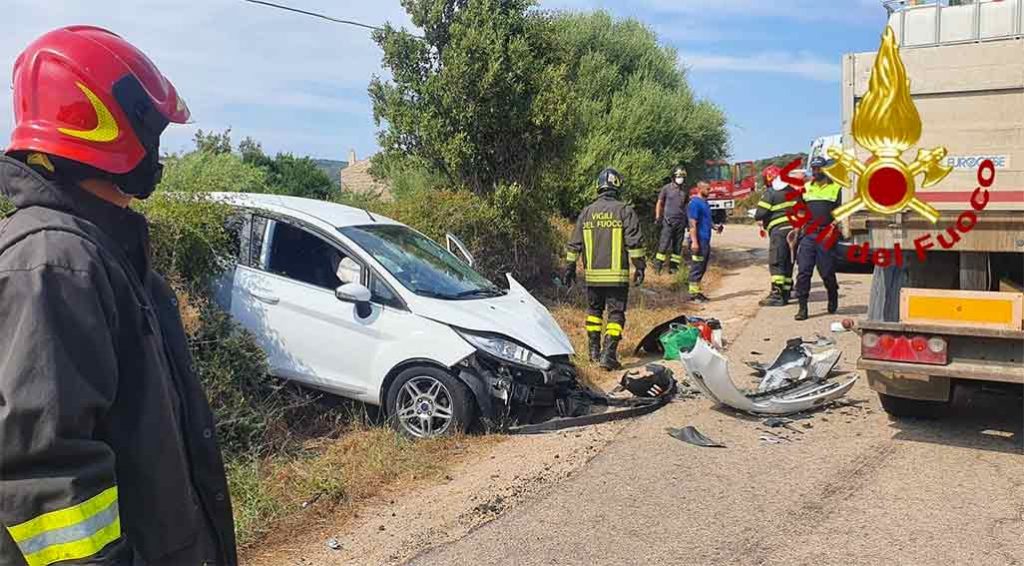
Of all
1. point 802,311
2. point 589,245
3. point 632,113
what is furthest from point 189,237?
point 632,113

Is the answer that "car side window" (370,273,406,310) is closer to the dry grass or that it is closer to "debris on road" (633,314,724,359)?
the dry grass

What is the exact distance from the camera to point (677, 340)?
8.38 meters

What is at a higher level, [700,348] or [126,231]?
[126,231]

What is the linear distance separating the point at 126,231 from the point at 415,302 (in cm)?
415

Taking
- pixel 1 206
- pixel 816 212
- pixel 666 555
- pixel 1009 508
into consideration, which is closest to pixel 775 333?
pixel 816 212

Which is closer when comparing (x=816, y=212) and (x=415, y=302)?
(x=415, y=302)

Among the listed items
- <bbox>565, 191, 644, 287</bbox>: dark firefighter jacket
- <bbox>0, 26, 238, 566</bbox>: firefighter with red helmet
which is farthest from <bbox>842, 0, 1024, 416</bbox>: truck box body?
<bbox>0, 26, 238, 566</bbox>: firefighter with red helmet

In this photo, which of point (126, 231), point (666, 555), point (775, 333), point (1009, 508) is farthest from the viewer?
point (775, 333)

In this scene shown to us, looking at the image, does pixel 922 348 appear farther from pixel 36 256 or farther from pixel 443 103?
pixel 443 103

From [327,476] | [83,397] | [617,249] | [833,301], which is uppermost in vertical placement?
[617,249]

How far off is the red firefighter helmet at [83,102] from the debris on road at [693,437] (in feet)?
15.6

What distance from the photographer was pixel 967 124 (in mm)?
5441

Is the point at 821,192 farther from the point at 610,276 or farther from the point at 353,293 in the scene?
the point at 353,293

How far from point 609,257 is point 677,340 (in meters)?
1.12
